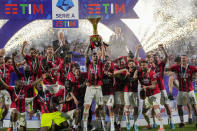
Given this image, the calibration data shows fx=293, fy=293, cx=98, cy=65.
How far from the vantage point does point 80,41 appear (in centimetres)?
595

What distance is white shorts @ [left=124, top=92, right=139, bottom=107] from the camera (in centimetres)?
602

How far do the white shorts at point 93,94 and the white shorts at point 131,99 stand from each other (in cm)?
57

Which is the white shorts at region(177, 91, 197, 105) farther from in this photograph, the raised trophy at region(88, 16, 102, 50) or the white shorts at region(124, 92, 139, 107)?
the raised trophy at region(88, 16, 102, 50)

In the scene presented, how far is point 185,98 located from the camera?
619 centimetres

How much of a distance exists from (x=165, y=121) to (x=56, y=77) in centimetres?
247

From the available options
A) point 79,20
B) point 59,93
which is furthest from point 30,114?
point 79,20

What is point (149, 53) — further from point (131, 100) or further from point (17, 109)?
point (17, 109)

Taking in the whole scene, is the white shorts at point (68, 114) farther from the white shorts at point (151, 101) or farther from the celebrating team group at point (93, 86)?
the white shorts at point (151, 101)

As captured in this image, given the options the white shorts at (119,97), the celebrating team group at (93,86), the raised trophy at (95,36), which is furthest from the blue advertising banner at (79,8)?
the white shorts at (119,97)

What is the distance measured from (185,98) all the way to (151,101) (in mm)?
776

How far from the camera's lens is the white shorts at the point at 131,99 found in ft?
19.7

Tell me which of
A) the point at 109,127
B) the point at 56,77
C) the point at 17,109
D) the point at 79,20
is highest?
the point at 79,20

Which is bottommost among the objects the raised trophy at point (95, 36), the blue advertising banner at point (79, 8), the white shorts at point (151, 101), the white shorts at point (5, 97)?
the white shorts at point (151, 101)

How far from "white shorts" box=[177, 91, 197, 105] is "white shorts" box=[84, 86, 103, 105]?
67.3 inches
